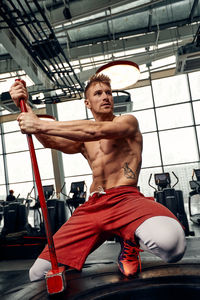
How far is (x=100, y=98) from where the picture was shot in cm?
201

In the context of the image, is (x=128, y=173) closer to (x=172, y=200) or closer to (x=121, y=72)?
(x=121, y=72)

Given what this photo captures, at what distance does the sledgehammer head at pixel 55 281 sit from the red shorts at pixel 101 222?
10 cm

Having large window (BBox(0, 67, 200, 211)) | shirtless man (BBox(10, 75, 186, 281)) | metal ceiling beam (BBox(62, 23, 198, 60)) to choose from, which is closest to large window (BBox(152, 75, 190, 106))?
large window (BBox(0, 67, 200, 211))

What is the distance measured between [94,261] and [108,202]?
111 cm

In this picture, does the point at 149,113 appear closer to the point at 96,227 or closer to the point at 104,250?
the point at 104,250

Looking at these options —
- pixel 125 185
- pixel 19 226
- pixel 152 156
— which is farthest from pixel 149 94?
pixel 125 185

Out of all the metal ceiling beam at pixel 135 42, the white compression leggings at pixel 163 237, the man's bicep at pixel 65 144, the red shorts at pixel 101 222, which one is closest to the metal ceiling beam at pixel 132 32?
the metal ceiling beam at pixel 135 42

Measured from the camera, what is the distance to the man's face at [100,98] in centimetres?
200

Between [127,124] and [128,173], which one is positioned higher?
[127,124]

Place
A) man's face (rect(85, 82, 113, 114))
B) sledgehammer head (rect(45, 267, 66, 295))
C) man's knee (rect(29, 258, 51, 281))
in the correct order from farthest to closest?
man's face (rect(85, 82, 113, 114))
man's knee (rect(29, 258, 51, 281))
sledgehammer head (rect(45, 267, 66, 295))

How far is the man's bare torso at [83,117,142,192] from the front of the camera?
1.85m

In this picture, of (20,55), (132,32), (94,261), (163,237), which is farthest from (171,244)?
(132,32)

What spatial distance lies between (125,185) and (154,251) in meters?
0.47

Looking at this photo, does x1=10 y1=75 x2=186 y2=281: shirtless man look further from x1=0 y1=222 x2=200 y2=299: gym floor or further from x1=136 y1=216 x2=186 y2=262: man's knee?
x1=0 y1=222 x2=200 y2=299: gym floor
